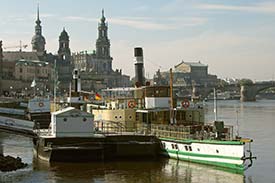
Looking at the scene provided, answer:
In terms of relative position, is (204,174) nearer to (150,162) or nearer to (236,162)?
(236,162)

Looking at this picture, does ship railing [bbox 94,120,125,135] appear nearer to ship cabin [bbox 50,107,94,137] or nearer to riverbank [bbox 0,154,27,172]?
ship cabin [bbox 50,107,94,137]

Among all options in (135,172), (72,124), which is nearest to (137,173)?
(135,172)

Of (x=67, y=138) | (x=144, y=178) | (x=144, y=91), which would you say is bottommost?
(x=144, y=178)

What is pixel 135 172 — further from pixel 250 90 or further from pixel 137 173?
pixel 250 90

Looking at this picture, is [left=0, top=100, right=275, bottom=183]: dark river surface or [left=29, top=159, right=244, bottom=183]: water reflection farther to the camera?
[left=29, top=159, right=244, bottom=183]: water reflection

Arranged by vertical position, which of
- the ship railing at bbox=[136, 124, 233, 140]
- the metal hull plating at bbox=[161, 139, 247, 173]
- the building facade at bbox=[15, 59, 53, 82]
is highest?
the building facade at bbox=[15, 59, 53, 82]

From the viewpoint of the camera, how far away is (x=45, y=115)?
63.2m

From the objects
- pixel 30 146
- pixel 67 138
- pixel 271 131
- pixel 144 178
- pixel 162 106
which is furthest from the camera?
pixel 271 131

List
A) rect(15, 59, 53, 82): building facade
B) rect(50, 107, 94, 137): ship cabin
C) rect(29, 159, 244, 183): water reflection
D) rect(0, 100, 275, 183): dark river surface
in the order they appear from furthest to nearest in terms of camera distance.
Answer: rect(15, 59, 53, 82): building facade
rect(50, 107, 94, 137): ship cabin
rect(29, 159, 244, 183): water reflection
rect(0, 100, 275, 183): dark river surface

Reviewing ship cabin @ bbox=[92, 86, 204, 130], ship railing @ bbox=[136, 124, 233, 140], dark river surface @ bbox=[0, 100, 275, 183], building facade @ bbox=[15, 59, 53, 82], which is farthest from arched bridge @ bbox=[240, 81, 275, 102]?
dark river surface @ bbox=[0, 100, 275, 183]

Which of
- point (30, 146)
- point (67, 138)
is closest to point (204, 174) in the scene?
point (67, 138)

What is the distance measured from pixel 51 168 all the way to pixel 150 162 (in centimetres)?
714

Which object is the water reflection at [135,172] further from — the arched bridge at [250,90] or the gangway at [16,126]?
the arched bridge at [250,90]

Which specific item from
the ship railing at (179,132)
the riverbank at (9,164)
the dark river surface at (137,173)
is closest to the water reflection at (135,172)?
the dark river surface at (137,173)
